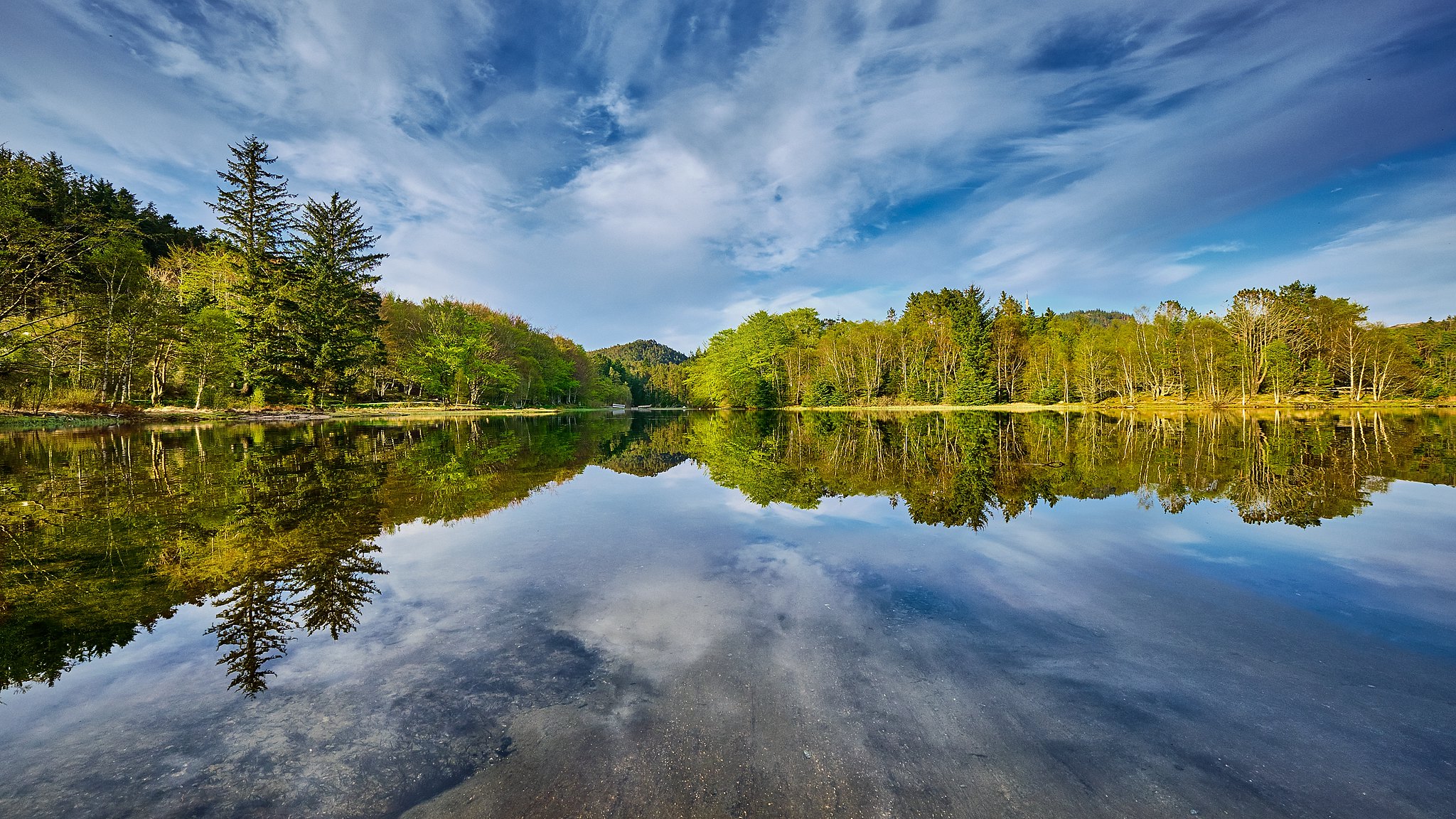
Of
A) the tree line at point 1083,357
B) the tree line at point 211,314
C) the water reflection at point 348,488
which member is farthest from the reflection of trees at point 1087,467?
the tree line at point 1083,357

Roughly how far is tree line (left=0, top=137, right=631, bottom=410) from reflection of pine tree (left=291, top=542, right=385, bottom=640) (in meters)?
8.88

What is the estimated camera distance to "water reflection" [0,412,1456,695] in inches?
181

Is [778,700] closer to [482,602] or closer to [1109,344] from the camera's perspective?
[482,602]

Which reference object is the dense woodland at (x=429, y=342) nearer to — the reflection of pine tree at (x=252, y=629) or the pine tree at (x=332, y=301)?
the pine tree at (x=332, y=301)

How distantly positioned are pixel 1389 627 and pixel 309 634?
866cm

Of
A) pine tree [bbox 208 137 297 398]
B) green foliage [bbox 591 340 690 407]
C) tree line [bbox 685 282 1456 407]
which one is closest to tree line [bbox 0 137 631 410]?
pine tree [bbox 208 137 297 398]

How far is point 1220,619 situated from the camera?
4.51 metres

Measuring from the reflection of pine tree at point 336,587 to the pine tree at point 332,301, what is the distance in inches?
1598

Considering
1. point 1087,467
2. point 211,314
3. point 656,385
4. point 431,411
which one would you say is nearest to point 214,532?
point 1087,467

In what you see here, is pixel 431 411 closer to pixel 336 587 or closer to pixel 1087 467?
pixel 336 587

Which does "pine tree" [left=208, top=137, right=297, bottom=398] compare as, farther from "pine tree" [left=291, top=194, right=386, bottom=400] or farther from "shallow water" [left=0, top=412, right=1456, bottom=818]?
"shallow water" [left=0, top=412, right=1456, bottom=818]

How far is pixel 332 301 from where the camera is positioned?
4025cm

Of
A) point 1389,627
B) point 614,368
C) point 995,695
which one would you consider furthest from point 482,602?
point 614,368

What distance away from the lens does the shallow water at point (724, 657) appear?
2.52 m
